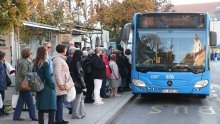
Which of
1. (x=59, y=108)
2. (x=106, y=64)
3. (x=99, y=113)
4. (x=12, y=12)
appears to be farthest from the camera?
(x=106, y=64)

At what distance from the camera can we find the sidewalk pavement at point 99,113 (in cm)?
984

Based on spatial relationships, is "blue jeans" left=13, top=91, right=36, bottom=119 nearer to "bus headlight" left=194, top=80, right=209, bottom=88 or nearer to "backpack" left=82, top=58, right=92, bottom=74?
"backpack" left=82, top=58, right=92, bottom=74

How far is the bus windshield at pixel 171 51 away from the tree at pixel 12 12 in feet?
21.6

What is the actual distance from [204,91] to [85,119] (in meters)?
4.91

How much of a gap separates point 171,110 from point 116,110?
1.93m

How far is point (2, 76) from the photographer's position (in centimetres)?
998

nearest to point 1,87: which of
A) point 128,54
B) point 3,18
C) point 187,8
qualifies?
point 3,18

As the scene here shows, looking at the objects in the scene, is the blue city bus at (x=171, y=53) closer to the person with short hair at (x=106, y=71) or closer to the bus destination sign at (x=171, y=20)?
the bus destination sign at (x=171, y=20)

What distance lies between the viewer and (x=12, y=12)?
7418mm

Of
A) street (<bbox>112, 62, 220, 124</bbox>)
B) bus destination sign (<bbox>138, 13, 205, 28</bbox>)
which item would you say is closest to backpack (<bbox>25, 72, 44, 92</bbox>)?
street (<bbox>112, 62, 220, 124</bbox>)

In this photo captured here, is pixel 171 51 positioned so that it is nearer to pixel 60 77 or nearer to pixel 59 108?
pixel 59 108

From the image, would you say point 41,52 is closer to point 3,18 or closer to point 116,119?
point 3,18

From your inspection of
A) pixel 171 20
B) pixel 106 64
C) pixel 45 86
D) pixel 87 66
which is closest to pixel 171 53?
pixel 171 20

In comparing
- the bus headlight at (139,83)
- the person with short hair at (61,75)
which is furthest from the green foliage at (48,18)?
the person with short hair at (61,75)
